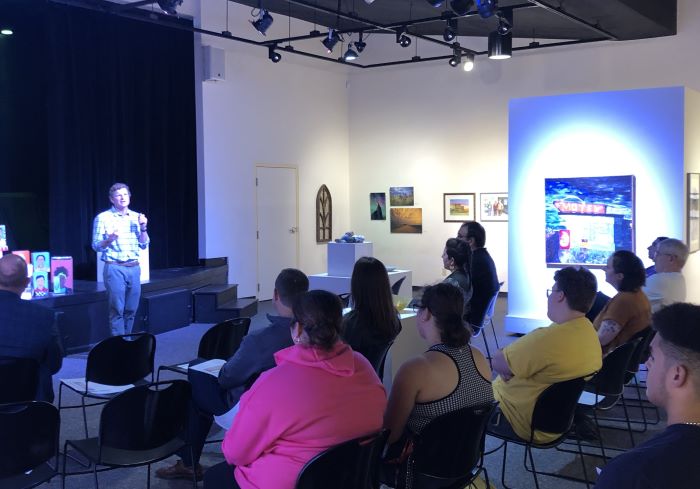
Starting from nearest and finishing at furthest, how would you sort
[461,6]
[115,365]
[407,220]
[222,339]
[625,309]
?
1. [115,365]
2. [222,339]
3. [625,309]
4. [461,6]
5. [407,220]

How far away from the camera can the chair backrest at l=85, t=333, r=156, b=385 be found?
4.19 m

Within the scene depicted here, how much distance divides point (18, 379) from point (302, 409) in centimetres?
198

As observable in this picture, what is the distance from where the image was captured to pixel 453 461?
2832 millimetres

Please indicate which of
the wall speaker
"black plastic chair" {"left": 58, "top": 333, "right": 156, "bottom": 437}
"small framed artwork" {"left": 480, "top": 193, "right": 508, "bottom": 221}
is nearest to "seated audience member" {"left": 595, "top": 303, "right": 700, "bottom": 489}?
"black plastic chair" {"left": 58, "top": 333, "right": 156, "bottom": 437}

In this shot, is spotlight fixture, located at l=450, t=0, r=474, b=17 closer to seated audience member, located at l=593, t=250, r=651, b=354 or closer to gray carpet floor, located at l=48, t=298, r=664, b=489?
seated audience member, located at l=593, t=250, r=651, b=354

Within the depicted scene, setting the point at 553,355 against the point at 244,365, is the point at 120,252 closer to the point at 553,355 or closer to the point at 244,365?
the point at 244,365

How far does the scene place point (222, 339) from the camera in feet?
14.6

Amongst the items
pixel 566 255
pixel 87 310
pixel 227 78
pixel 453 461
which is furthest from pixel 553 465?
pixel 227 78

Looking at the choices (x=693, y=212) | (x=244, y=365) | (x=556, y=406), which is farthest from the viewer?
(x=693, y=212)

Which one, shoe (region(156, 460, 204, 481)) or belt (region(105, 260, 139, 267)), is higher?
belt (region(105, 260, 139, 267))

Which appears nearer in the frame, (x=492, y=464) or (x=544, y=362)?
(x=544, y=362)

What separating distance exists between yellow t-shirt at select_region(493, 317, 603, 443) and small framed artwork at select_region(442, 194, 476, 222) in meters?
8.30

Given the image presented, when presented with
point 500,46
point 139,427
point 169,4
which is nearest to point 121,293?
point 169,4

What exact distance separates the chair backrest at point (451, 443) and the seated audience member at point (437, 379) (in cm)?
7
